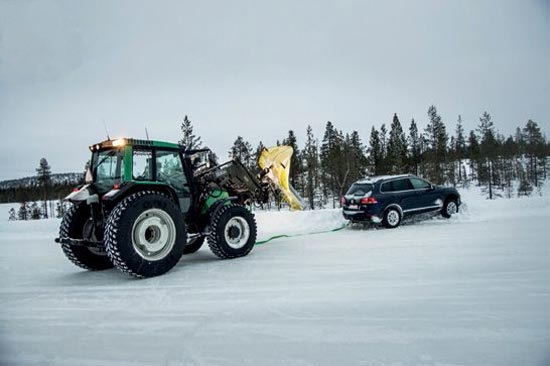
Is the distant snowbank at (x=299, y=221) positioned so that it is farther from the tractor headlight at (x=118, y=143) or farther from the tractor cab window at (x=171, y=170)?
the tractor headlight at (x=118, y=143)

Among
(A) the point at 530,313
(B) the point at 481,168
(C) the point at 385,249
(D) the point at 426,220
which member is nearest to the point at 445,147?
(B) the point at 481,168

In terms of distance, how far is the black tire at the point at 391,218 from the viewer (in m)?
10.9

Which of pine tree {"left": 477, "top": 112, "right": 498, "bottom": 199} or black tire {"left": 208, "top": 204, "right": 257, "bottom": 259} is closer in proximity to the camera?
black tire {"left": 208, "top": 204, "right": 257, "bottom": 259}

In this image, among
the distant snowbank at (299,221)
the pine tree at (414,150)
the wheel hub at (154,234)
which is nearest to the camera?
the wheel hub at (154,234)

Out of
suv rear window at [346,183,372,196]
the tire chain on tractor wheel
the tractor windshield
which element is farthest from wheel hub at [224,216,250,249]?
suv rear window at [346,183,372,196]

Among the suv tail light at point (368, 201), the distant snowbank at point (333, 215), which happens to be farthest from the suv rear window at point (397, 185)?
the distant snowbank at point (333, 215)

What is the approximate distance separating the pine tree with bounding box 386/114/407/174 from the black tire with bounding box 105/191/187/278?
46.2 metres

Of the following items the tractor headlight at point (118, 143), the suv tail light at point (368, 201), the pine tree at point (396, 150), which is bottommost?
the suv tail light at point (368, 201)

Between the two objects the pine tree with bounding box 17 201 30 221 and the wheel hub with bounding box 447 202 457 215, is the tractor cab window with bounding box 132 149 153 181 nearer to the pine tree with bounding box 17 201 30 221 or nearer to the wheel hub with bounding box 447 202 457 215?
the wheel hub with bounding box 447 202 457 215

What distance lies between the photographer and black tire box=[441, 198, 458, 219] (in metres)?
12.0

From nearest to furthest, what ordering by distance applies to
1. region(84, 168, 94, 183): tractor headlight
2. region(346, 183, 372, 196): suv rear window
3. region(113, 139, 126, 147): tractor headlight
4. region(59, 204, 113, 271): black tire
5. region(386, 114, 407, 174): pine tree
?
region(113, 139, 126, 147): tractor headlight < region(59, 204, 113, 271): black tire < region(84, 168, 94, 183): tractor headlight < region(346, 183, 372, 196): suv rear window < region(386, 114, 407, 174): pine tree

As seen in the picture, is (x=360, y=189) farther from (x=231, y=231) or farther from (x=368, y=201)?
(x=231, y=231)

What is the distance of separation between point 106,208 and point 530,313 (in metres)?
5.84

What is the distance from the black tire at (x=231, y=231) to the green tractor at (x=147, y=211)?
19 millimetres
